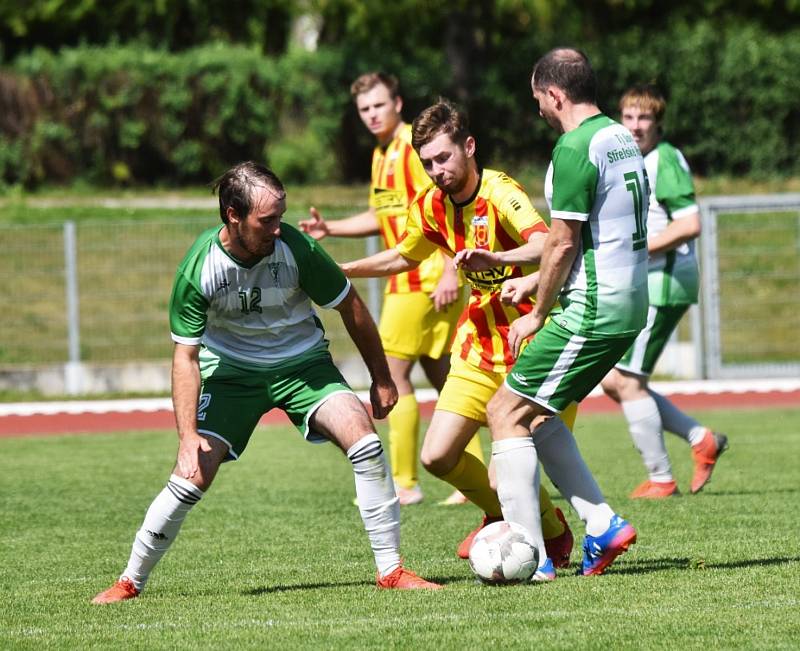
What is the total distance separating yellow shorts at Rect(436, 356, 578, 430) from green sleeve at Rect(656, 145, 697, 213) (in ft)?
8.56

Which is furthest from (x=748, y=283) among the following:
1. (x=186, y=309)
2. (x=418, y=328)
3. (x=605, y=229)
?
(x=186, y=309)

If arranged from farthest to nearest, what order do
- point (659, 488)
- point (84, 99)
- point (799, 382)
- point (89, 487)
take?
point (84, 99) → point (799, 382) → point (89, 487) → point (659, 488)

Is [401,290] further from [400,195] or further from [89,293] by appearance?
[89,293]

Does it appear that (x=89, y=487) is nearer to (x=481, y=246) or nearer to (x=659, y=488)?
(x=659, y=488)

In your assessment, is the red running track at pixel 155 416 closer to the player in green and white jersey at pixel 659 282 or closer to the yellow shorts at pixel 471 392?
the player in green and white jersey at pixel 659 282

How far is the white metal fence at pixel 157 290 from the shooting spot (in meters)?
18.0

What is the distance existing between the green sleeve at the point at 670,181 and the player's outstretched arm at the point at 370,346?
3.21m

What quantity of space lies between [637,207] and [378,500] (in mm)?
1584

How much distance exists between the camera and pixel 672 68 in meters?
26.7

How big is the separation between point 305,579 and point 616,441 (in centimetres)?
632

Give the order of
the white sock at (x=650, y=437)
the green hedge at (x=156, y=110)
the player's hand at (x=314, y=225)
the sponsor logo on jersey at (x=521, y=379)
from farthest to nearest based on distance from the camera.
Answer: the green hedge at (x=156, y=110), the white sock at (x=650, y=437), the player's hand at (x=314, y=225), the sponsor logo on jersey at (x=521, y=379)

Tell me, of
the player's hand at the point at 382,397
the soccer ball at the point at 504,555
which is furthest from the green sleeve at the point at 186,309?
the soccer ball at the point at 504,555

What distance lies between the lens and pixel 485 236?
662cm

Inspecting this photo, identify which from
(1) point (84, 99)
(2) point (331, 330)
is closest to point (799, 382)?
(2) point (331, 330)
